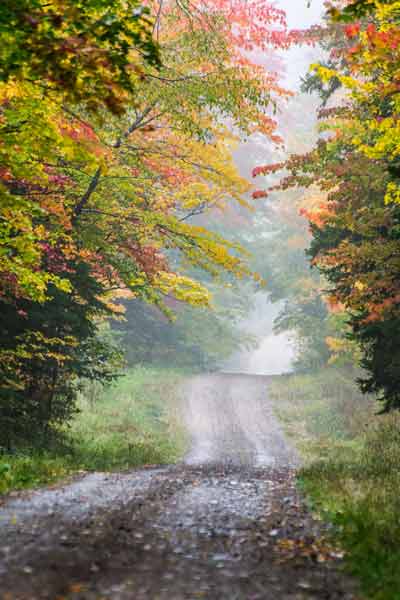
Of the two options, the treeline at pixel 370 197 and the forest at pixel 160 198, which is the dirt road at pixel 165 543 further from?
the treeline at pixel 370 197

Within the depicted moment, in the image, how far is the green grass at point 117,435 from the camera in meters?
10.4

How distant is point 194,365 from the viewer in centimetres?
3844

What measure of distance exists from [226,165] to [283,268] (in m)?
24.7

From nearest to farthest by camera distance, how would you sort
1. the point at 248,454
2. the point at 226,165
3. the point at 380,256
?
the point at 380,256 → the point at 226,165 → the point at 248,454

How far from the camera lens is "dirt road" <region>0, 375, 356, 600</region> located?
14.7ft

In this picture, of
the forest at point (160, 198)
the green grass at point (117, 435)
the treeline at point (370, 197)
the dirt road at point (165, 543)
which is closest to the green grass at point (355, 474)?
the forest at point (160, 198)

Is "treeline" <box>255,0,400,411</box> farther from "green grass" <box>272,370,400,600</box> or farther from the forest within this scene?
"green grass" <box>272,370,400,600</box>

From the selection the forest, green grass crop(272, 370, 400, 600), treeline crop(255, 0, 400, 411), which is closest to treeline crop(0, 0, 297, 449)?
the forest

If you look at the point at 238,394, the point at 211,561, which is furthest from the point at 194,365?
the point at 211,561

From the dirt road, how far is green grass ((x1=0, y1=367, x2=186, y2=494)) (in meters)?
1.12

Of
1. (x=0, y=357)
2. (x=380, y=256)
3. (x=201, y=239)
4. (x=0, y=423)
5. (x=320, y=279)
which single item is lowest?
(x=0, y=423)

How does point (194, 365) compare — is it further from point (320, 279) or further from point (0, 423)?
point (0, 423)

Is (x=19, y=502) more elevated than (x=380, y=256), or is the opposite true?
(x=380, y=256)

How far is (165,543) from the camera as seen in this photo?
5.76m
